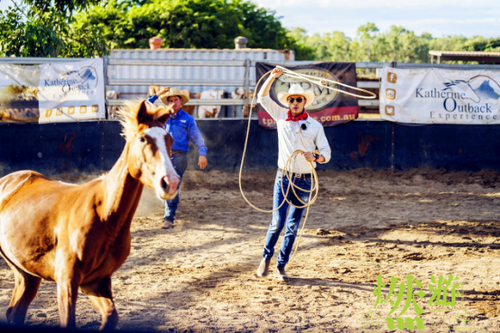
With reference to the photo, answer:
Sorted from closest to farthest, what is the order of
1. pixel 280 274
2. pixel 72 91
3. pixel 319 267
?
1. pixel 280 274
2. pixel 319 267
3. pixel 72 91

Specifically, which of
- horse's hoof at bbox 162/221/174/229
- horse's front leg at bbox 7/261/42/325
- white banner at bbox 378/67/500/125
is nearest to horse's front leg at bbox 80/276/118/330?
horse's front leg at bbox 7/261/42/325

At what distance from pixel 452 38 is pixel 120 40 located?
78940 millimetres

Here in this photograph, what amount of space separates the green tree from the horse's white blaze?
9.58 metres

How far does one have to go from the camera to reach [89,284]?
316 cm

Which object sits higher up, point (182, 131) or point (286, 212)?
point (182, 131)

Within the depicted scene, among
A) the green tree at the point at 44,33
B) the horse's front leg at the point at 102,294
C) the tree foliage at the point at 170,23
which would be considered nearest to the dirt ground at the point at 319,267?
the horse's front leg at the point at 102,294

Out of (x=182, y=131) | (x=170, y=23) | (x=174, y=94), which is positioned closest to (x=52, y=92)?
(x=182, y=131)

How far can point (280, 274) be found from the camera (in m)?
5.13

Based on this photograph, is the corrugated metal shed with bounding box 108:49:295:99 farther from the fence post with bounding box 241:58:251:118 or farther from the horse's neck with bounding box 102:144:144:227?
the horse's neck with bounding box 102:144:144:227

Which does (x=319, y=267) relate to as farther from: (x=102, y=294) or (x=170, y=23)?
(x=170, y=23)

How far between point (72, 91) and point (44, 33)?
2265mm

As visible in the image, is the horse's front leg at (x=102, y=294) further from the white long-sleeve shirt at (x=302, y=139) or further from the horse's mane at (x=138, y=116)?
the white long-sleeve shirt at (x=302, y=139)

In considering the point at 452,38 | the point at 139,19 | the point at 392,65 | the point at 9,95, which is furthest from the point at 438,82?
the point at 452,38

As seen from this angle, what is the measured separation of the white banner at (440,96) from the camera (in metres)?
11.1
